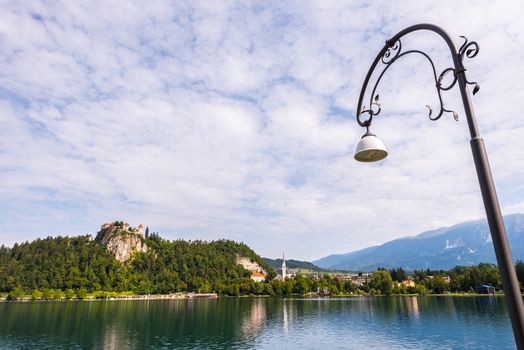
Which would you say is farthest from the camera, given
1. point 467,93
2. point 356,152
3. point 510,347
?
point 510,347

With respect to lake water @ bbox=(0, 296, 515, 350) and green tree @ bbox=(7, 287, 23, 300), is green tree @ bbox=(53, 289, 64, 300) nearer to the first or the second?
green tree @ bbox=(7, 287, 23, 300)

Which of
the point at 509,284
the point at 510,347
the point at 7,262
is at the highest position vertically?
the point at 7,262

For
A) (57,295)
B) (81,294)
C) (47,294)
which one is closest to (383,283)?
(81,294)

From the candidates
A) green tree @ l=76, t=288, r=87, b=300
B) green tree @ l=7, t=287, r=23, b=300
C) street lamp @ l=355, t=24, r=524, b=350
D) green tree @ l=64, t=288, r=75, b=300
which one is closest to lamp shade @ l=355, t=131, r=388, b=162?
street lamp @ l=355, t=24, r=524, b=350

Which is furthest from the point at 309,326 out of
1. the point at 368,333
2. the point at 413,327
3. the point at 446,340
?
the point at 446,340

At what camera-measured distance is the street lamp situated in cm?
405

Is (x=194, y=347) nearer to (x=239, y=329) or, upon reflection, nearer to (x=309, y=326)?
(x=239, y=329)

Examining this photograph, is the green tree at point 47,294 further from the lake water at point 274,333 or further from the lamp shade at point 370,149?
the lamp shade at point 370,149

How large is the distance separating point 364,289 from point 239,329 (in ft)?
419

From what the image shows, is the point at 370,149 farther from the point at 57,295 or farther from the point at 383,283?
the point at 57,295

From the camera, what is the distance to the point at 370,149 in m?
6.44

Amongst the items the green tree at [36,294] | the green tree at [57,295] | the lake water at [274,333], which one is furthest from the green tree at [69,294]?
the lake water at [274,333]

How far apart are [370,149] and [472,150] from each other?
6.23 feet

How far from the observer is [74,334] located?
56438mm
